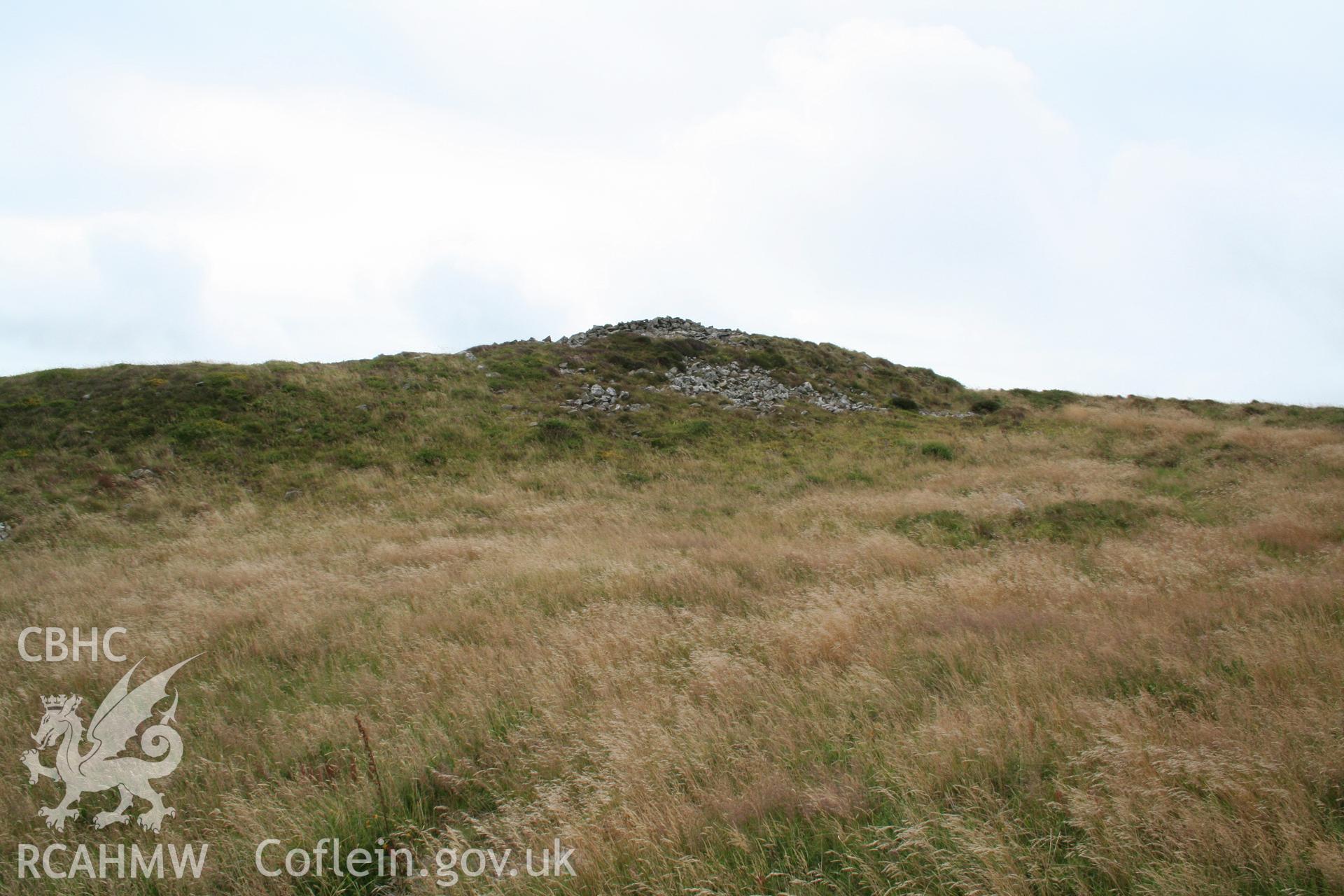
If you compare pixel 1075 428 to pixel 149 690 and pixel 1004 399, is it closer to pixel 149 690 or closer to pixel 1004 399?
pixel 1004 399

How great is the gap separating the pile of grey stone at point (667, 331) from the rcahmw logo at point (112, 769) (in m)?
34.1

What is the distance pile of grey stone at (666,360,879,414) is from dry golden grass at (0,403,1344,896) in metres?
20.5

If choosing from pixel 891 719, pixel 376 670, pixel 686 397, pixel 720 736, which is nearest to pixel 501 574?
pixel 376 670

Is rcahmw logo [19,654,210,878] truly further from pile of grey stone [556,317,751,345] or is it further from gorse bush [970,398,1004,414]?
gorse bush [970,398,1004,414]

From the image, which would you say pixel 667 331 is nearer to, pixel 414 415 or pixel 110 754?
pixel 414 415

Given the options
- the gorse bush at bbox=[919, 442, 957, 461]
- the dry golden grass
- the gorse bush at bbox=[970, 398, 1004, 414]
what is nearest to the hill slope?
the gorse bush at bbox=[970, 398, 1004, 414]

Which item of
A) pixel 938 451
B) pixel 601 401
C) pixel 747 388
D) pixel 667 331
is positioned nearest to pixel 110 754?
pixel 938 451

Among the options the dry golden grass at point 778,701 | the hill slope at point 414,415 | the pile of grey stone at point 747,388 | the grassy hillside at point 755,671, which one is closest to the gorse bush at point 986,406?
the hill slope at point 414,415

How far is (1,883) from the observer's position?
4125 mm

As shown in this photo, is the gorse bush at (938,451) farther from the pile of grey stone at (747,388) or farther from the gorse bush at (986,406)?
the gorse bush at (986,406)

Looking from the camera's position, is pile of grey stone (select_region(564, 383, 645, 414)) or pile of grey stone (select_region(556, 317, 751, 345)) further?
pile of grey stone (select_region(556, 317, 751, 345))

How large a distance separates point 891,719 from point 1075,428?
27313mm

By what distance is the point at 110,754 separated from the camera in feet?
17.7

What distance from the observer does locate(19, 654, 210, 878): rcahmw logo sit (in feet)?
13.6
